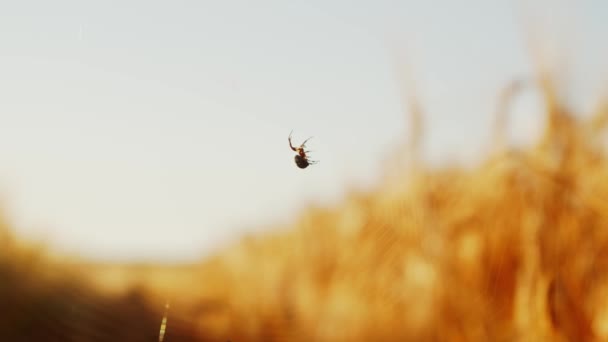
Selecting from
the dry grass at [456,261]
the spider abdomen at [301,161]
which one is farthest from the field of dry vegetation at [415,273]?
the spider abdomen at [301,161]

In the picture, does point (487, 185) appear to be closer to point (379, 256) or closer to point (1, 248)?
point (379, 256)

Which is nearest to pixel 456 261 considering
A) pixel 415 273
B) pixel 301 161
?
pixel 415 273

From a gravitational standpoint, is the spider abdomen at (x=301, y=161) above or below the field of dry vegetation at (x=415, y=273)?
above

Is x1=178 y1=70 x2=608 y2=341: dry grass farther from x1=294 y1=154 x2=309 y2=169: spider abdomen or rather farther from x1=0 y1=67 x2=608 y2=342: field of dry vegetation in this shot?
x1=294 y1=154 x2=309 y2=169: spider abdomen

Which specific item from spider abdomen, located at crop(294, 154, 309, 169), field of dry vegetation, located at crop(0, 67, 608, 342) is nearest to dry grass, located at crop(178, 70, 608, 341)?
field of dry vegetation, located at crop(0, 67, 608, 342)

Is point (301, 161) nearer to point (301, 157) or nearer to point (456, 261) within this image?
point (301, 157)

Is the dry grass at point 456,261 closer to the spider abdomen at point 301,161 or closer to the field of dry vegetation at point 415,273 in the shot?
the field of dry vegetation at point 415,273

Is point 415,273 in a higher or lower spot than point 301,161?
lower

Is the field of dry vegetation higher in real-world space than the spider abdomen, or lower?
lower
